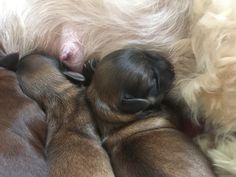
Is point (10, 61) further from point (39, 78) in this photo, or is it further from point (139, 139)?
point (139, 139)

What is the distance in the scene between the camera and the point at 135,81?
59.3 inches

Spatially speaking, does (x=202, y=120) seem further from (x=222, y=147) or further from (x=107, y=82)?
(x=107, y=82)

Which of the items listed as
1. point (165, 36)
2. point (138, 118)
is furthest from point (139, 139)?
point (165, 36)

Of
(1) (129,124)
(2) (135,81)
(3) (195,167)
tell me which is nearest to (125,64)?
(2) (135,81)

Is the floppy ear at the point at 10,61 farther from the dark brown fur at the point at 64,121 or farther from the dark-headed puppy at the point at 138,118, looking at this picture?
the dark-headed puppy at the point at 138,118

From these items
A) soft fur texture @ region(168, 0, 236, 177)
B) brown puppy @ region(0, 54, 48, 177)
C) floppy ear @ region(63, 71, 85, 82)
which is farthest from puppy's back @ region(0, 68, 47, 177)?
soft fur texture @ region(168, 0, 236, 177)

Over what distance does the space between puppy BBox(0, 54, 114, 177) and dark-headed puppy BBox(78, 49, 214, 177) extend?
4cm

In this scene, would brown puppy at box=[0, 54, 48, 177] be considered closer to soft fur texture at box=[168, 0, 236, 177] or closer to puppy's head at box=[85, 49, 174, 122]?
puppy's head at box=[85, 49, 174, 122]

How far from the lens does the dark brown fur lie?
1441 millimetres

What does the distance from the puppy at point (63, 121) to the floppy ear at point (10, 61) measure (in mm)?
16

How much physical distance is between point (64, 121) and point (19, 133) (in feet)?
0.41

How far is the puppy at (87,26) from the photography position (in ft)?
5.40

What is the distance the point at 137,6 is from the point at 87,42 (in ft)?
0.51

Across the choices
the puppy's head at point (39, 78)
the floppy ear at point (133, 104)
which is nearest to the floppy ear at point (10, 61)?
the puppy's head at point (39, 78)
